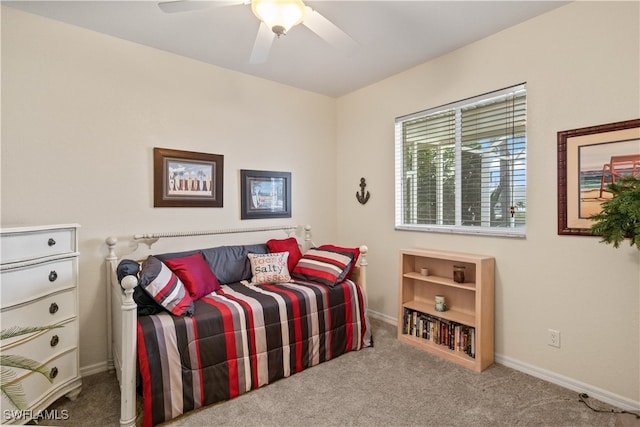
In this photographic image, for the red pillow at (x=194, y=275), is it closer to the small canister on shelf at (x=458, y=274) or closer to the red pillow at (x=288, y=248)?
the red pillow at (x=288, y=248)

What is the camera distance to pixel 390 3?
2172 millimetres

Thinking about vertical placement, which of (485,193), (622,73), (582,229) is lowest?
(582,229)

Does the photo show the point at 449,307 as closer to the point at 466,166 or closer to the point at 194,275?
the point at 466,166

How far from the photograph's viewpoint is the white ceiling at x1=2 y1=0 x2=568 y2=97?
→ 87.5 inches

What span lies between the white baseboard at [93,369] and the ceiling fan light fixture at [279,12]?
269cm

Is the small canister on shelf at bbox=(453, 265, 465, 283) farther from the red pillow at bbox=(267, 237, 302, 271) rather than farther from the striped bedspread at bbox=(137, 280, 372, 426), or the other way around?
the red pillow at bbox=(267, 237, 302, 271)

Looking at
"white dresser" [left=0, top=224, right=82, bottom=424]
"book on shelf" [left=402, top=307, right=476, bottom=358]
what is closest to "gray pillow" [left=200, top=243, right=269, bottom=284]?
"white dresser" [left=0, top=224, right=82, bottom=424]

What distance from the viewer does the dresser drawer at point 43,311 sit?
1755mm

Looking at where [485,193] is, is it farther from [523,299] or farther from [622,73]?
[622,73]

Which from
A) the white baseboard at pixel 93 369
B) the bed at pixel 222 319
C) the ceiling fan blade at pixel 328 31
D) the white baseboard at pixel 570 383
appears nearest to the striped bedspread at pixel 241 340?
the bed at pixel 222 319

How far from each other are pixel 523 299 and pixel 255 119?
2.88 m

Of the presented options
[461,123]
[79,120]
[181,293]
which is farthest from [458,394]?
[79,120]

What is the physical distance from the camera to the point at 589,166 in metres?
2.14

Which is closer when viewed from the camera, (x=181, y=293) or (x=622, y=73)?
(x=622, y=73)
